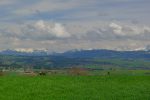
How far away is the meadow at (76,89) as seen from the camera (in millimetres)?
27375

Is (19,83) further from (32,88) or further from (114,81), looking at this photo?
(114,81)

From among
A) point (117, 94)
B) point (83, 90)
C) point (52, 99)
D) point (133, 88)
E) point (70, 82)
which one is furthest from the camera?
point (70, 82)

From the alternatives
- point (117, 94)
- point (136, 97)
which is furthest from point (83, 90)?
point (136, 97)

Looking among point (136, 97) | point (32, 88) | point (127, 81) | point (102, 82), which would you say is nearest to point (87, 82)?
point (102, 82)

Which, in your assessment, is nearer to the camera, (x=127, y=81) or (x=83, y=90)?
(x=83, y=90)

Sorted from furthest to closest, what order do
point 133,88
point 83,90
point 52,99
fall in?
point 133,88 < point 83,90 < point 52,99

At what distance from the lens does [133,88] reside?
3334 centimetres

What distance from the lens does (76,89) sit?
31.9 m

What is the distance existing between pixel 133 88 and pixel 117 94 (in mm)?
4749

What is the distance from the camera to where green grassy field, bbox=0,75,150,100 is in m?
27.4

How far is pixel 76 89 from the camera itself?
105 feet

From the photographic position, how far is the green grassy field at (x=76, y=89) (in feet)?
89.8

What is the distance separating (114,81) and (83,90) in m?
7.95

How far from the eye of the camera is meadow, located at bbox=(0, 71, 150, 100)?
27.4 meters
